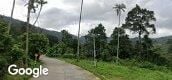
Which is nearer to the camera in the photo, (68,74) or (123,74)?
(68,74)

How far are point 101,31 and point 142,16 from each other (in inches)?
623

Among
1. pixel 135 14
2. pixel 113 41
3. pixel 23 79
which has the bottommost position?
pixel 23 79

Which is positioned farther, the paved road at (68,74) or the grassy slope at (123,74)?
the grassy slope at (123,74)

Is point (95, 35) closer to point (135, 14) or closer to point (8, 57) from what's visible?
point (135, 14)

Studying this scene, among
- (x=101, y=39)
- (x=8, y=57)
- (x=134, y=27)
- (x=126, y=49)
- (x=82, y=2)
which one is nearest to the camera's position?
(x=8, y=57)

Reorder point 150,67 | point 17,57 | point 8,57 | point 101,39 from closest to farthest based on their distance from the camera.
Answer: point 8,57, point 17,57, point 150,67, point 101,39

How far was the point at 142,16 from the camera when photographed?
247 feet

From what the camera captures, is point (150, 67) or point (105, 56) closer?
point (150, 67)

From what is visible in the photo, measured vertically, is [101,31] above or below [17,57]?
above

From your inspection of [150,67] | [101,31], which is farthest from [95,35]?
[150,67]

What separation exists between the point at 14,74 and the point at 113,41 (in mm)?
55387

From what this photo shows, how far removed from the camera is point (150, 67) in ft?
194

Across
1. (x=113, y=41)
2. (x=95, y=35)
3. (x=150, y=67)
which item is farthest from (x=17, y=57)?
(x=95, y=35)

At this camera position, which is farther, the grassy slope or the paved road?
the grassy slope
